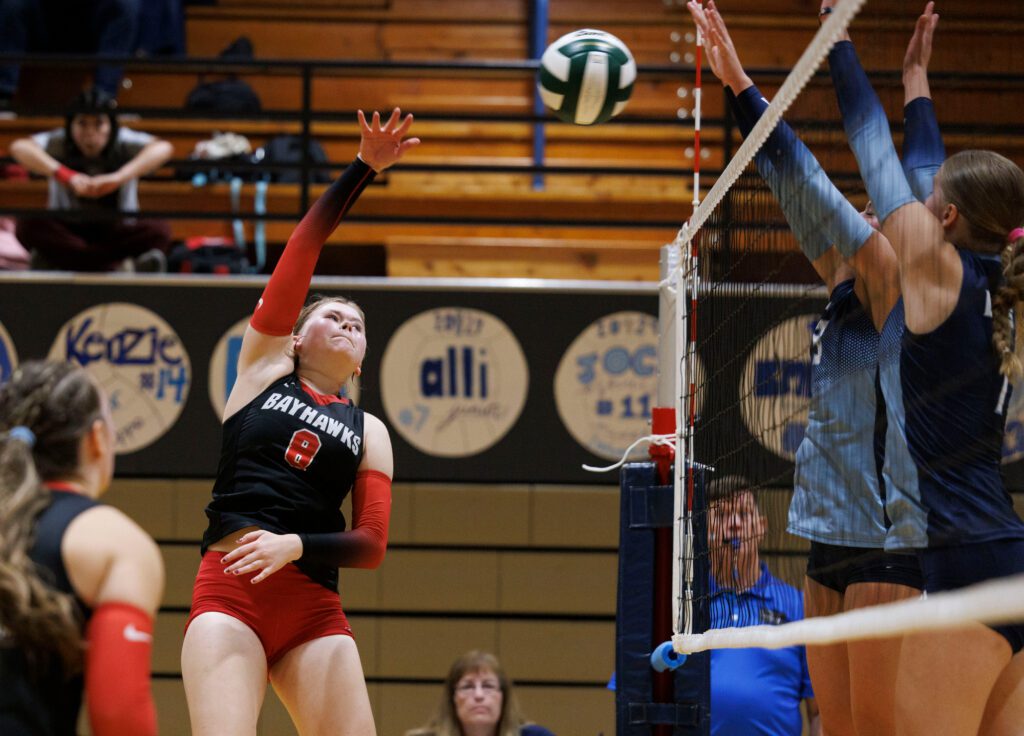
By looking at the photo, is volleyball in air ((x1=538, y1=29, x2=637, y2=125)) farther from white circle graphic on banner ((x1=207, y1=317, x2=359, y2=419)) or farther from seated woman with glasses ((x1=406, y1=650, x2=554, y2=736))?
white circle graphic on banner ((x1=207, y1=317, x2=359, y2=419))

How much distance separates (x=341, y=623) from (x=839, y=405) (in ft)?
5.18

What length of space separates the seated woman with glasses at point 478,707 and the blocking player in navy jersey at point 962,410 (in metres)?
3.41

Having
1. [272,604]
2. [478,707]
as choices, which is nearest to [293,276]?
[272,604]

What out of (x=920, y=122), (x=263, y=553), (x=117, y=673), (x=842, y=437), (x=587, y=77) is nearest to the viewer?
(x=117, y=673)

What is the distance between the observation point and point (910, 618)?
2.27 m

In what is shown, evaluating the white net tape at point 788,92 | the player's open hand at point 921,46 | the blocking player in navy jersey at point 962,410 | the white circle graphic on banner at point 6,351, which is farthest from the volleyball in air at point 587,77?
the white circle graphic on banner at point 6,351

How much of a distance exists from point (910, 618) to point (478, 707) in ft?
12.6

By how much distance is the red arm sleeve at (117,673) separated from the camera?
2223mm

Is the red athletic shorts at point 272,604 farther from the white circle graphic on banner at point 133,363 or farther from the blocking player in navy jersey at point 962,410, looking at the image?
the white circle graphic on banner at point 133,363

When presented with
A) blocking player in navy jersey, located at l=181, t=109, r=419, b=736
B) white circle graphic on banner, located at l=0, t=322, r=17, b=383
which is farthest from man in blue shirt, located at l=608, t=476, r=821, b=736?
white circle graphic on banner, located at l=0, t=322, r=17, b=383

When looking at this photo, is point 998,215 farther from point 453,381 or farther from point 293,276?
point 453,381

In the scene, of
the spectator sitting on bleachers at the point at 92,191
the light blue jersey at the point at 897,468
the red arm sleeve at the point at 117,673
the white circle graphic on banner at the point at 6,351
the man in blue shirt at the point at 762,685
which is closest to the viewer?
the red arm sleeve at the point at 117,673

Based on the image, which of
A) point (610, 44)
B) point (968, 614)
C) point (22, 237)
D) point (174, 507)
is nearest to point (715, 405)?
point (610, 44)

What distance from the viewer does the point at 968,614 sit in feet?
6.56
